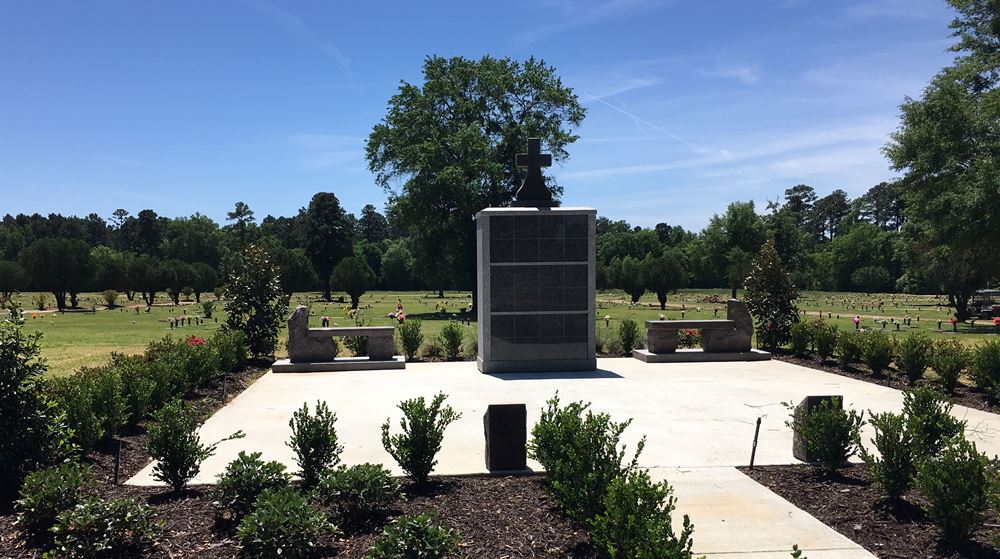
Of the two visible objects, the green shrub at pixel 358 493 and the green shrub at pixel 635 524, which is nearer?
the green shrub at pixel 635 524

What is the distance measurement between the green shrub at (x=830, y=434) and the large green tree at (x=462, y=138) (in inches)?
1146

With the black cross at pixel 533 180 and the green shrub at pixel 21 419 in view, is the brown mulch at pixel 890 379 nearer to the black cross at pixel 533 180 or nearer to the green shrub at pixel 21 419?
the black cross at pixel 533 180

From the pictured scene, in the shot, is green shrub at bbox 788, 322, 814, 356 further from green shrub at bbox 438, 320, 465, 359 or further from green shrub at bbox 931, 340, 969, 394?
green shrub at bbox 438, 320, 465, 359

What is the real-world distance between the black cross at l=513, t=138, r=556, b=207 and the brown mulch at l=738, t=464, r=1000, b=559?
9.06 metres

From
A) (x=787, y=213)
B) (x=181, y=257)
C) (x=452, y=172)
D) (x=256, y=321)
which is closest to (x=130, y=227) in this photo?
(x=181, y=257)

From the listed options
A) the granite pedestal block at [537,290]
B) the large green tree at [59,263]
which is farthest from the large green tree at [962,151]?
the large green tree at [59,263]

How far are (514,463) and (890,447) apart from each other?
335 centimetres

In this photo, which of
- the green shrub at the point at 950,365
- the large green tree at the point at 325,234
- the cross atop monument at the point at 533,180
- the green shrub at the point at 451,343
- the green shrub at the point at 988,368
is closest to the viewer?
the green shrub at the point at 988,368

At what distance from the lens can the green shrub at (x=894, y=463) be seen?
17.7 ft

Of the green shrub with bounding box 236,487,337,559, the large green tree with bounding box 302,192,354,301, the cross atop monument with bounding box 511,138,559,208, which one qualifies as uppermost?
the large green tree with bounding box 302,192,354,301

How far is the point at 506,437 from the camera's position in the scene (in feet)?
21.4

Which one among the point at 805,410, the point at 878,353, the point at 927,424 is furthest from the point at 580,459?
the point at 878,353

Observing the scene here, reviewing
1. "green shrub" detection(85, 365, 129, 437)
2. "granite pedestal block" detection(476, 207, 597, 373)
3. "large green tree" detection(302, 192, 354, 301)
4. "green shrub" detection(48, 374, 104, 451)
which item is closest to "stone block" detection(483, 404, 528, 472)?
"green shrub" detection(48, 374, 104, 451)

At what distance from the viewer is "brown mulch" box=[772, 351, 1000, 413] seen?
10.1 meters
